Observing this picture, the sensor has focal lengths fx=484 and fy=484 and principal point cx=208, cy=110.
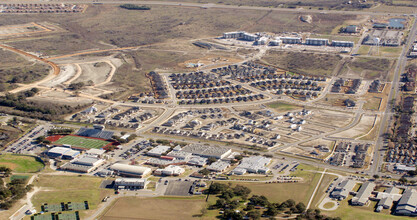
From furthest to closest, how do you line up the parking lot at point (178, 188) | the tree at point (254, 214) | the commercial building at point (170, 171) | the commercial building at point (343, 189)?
the commercial building at point (170, 171) < the parking lot at point (178, 188) < the commercial building at point (343, 189) < the tree at point (254, 214)

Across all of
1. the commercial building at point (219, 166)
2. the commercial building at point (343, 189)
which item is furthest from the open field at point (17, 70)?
the commercial building at point (343, 189)

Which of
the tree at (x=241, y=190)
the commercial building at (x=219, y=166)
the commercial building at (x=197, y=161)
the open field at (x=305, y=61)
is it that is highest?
the open field at (x=305, y=61)

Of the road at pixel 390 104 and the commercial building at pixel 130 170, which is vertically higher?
the road at pixel 390 104

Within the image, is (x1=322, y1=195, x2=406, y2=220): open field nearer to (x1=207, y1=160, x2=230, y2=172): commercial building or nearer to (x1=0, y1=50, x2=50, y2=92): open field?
(x1=207, y1=160, x2=230, y2=172): commercial building

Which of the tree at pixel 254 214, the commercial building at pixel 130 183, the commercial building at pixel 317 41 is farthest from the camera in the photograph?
the commercial building at pixel 317 41

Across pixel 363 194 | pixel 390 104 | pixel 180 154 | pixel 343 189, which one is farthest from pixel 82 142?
pixel 390 104

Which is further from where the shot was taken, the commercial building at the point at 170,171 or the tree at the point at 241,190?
the commercial building at the point at 170,171

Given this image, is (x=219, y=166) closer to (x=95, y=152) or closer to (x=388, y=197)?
(x=95, y=152)

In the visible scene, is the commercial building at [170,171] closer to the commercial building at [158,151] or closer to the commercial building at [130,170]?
the commercial building at [130,170]
